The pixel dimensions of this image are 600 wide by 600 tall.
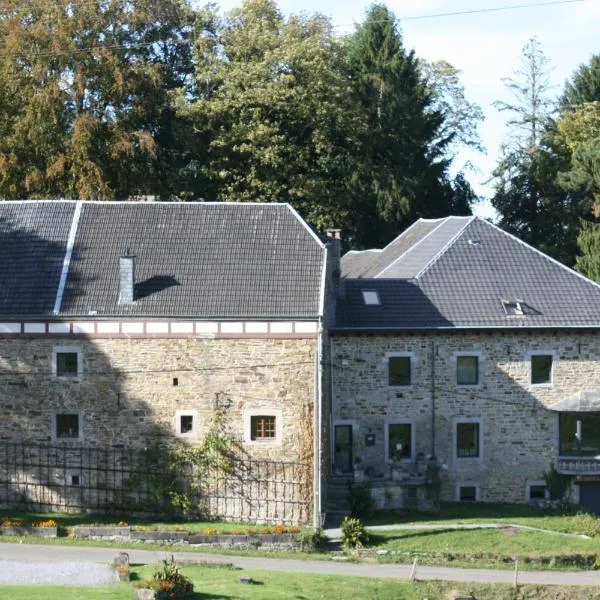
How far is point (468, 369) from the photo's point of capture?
131ft

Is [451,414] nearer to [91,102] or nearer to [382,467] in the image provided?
[382,467]

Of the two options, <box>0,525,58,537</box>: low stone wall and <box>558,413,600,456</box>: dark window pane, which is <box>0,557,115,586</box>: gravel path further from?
<box>558,413,600,456</box>: dark window pane

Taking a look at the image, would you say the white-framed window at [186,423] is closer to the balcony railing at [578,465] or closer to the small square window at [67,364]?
the small square window at [67,364]

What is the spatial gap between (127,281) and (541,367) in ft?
39.9

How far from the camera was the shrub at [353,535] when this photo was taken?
3438cm

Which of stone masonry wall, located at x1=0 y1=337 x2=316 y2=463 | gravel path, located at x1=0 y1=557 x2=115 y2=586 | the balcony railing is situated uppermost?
stone masonry wall, located at x1=0 y1=337 x2=316 y2=463

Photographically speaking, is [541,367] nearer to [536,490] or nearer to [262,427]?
[536,490]

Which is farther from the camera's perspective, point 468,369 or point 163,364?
point 468,369

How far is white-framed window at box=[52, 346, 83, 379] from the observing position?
3638 centimetres

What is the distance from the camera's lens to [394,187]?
5756cm

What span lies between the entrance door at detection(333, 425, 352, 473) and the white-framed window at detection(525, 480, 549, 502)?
512 cm

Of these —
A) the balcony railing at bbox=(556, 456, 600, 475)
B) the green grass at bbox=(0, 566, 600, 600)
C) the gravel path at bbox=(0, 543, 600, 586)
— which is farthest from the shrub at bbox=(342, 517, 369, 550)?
the balcony railing at bbox=(556, 456, 600, 475)

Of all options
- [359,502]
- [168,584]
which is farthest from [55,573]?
[359,502]

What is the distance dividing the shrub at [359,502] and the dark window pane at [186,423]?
467 centimetres
